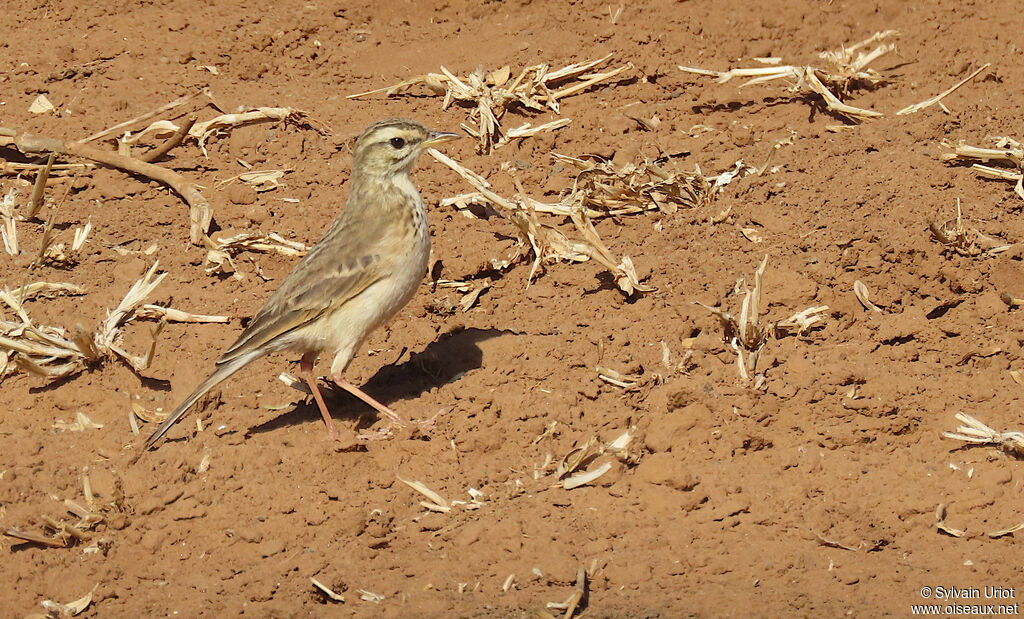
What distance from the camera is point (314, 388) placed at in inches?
291

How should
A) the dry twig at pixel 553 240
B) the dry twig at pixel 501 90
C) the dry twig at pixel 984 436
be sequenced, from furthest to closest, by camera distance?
1. the dry twig at pixel 501 90
2. the dry twig at pixel 553 240
3. the dry twig at pixel 984 436

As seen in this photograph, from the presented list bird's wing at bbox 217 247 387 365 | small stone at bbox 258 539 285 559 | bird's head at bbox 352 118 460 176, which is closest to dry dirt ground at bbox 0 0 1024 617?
small stone at bbox 258 539 285 559

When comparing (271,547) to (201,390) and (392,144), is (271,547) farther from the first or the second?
(392,144)

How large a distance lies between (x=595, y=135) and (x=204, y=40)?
4.30 m

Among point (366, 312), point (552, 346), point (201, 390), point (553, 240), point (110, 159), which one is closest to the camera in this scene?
point (201, 390)

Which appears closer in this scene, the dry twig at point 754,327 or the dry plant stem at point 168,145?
the dry twig at point 754,327

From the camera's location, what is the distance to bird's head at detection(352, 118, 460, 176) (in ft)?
24.8

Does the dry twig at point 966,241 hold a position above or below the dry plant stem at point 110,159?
above

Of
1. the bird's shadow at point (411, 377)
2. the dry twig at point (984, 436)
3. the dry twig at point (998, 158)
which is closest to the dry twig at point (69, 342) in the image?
the bird's shadow at point (411, 377)

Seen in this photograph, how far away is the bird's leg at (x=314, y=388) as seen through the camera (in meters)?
7.17

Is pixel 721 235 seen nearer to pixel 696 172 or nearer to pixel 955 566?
pixel 696 172

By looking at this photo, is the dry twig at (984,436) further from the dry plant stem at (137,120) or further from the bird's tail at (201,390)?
the dry plant stem at (137,120)

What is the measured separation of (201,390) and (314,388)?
2.40 ft

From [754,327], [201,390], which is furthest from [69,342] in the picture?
[754,327]
